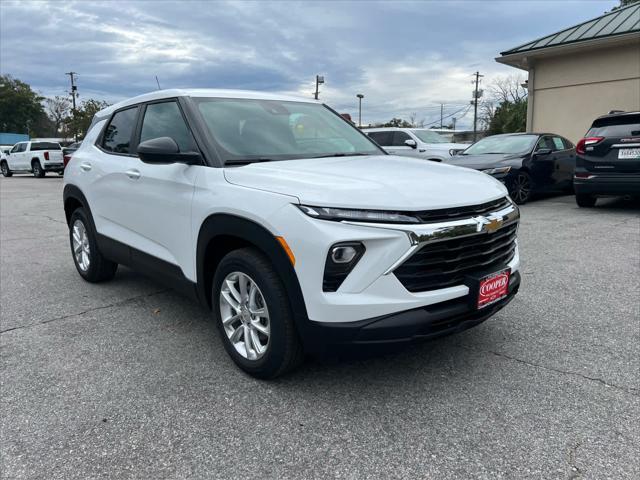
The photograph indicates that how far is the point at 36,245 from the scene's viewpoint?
24.2 feet

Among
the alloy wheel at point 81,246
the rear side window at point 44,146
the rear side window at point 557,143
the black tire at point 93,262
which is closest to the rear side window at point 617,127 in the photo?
the rear side window at point 557,143

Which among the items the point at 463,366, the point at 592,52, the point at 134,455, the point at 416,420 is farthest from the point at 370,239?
the point at 592,52

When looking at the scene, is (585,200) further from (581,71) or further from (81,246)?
(81,246)

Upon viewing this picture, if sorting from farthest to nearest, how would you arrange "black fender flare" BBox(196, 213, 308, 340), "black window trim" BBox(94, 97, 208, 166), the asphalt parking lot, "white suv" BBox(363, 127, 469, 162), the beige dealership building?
1. "white suv" BBox(363, 127, 469, 162)
2. the beige dealership building
3. "black window trim" BBox(94, 97, 208, 166)
4. "black fender flare" BBox(196, 213, 308, 340)
5. the asphalt parking lot

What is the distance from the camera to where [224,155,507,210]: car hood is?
252cm

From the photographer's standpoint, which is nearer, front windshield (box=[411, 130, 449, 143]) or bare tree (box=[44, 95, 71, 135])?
front windshield (box=[411, 130, 449, 143])

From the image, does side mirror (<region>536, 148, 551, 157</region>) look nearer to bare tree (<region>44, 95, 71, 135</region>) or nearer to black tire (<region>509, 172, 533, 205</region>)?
black tire (<region>509, 172, 533, 205</region>)

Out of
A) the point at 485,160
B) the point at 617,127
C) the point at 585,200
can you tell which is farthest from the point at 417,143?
the point at 617,127

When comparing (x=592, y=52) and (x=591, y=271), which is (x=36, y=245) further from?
(x=592, y=52)

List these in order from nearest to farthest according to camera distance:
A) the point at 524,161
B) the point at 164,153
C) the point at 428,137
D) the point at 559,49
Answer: the point at 164,153, the point at 524,161, the point at 559,49, the point at 428,137

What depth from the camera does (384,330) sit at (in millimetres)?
2473

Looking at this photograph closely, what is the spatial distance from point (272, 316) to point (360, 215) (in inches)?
28.8

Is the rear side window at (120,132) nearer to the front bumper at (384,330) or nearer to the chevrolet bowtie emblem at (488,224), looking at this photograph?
the front bumper at (384,330)

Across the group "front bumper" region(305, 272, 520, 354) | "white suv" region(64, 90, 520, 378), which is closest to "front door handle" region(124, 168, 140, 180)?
"white suv" region(64, 90, 520, 378)
